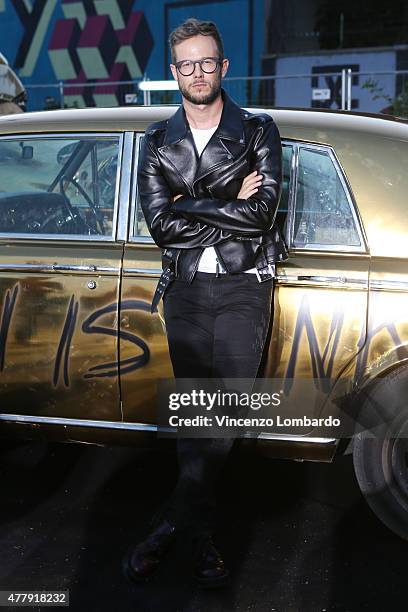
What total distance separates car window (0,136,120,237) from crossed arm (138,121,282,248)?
0.49 meters

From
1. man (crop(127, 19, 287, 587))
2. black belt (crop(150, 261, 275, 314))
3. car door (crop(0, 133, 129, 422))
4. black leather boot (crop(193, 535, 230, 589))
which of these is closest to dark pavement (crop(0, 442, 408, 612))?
black leather boot (crop(193, 535, 230, 589))

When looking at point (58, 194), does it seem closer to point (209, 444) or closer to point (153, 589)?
point (209, 444)

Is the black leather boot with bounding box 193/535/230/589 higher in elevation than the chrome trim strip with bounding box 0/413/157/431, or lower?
lower

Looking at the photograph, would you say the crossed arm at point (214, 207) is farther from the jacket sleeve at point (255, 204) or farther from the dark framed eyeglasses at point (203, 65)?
the dark framed eyeglasses at point (203, 65)

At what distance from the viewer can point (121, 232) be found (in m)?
3.08

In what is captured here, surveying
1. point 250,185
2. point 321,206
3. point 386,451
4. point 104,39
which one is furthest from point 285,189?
point 104,39

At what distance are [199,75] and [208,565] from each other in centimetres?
186

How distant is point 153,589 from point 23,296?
1357 millimetres

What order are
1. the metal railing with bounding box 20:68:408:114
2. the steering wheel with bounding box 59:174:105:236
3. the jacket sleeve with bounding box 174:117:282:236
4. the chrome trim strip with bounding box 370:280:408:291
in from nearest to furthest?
1. the jacket sleeve with bounding box 174:117:282:236
2. the chrome trim strip with bounding box 370:280:408:291
3. the steering wheel with bounding box 59:174:105:236
4. the metal railing with bounding box 20:68:408:114

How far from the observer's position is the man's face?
2.55 meters

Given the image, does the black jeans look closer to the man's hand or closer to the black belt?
the black belt

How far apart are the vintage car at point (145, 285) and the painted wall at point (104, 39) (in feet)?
39.8

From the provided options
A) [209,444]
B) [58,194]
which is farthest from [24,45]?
[209,444]

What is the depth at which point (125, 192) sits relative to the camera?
10.1ft
